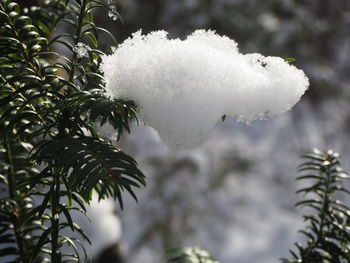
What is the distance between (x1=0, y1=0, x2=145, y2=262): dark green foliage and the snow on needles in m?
0.04

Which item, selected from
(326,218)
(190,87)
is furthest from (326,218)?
(190,87)

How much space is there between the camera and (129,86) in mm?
684

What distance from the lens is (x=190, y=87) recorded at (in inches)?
25.6

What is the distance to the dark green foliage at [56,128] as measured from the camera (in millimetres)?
681

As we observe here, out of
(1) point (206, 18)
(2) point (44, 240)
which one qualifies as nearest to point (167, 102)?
(2) point (44, 240)

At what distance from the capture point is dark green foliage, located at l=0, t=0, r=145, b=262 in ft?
2.23

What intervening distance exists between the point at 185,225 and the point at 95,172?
4.72 metres

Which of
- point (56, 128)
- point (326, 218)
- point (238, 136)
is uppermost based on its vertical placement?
point (238, 136)

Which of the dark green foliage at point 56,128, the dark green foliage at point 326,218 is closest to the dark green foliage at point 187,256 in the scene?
the dark green foliage at point 326,218

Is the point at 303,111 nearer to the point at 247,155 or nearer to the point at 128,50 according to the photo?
the point at 247,155

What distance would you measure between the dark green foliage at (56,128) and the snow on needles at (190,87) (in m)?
0.04

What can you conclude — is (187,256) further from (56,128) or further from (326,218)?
(56,128)

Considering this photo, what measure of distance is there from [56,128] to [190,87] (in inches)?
12.2

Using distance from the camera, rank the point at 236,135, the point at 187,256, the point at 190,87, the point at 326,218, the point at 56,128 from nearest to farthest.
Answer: the point at 190,87
the point at 56,128
the point at 326,218
the point at 187,256
the point at 236,135
